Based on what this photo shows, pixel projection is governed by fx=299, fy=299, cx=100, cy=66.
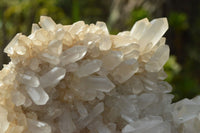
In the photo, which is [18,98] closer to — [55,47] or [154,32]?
[55,47]

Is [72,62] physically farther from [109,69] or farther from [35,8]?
[35,8]

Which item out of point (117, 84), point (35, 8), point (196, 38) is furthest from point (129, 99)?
point (196, 38)

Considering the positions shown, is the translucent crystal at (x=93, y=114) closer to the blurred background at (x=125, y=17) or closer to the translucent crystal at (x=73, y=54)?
the translucent crystal at (x=73, y=54)

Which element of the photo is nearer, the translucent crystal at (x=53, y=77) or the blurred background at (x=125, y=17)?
the translucent crystal at (x=53, y=77)

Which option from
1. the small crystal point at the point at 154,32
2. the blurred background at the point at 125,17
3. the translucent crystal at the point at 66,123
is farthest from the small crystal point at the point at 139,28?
the blurred background at the point at 125,17

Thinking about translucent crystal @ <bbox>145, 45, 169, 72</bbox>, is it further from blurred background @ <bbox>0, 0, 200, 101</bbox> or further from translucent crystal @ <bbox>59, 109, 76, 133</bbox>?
blurred background @ <bbox>0, 0, 200, 101</bbox>

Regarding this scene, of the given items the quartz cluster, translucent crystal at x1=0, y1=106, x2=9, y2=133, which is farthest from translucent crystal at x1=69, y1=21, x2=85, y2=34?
translucent crystal at x1=0, y1=106, x2=9, y2=133

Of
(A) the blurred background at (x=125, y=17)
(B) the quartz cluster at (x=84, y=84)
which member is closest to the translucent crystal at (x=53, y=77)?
(B) the quartz cluster at (x=84, y=84)

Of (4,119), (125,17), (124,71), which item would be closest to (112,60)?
(124,71)

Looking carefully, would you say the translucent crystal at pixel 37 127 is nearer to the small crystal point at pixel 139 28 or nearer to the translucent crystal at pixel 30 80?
the translucent crystal at pixel 30 80

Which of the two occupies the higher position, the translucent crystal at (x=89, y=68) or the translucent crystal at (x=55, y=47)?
the translucent crystal at (x=55, y=47)
